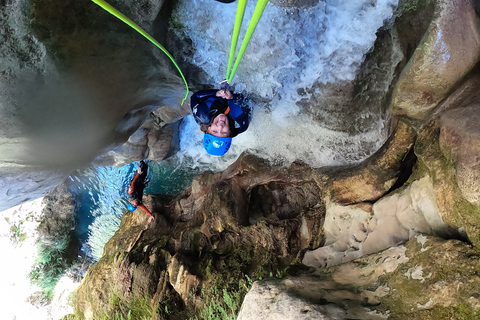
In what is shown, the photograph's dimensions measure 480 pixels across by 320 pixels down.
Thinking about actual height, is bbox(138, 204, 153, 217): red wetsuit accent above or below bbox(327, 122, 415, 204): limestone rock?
below

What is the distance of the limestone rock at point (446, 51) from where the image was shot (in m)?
2.58

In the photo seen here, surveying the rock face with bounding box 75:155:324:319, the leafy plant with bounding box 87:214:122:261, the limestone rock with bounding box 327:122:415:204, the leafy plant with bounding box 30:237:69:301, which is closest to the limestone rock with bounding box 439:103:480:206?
the limestone rock with bounding box 327:122:415:204

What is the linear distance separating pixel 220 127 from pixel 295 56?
1.43 m

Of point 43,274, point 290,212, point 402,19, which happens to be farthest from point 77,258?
point 402,19

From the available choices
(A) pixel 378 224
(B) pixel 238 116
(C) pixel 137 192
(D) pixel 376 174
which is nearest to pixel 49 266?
(C) pixel 137 192

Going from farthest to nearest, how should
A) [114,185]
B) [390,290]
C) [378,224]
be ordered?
[114,185] → [378,224] → [390,290]

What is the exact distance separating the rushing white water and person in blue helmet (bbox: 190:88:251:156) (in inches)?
25.1

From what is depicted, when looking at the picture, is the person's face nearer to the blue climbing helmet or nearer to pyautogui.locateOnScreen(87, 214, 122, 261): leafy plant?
the blue climbing helmet

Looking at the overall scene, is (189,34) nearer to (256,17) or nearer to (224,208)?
(224,208)

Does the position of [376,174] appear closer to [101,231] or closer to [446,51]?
[446,51]

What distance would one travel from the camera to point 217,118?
3.50 m

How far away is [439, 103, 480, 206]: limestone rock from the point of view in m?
2.06

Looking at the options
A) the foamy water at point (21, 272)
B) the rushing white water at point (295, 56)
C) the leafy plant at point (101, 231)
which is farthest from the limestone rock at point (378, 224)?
the foamy water at point (21, 272)

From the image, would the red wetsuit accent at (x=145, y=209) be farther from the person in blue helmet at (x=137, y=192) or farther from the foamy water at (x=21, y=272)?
the foamy water at (x=21, y=272)
